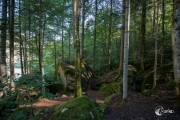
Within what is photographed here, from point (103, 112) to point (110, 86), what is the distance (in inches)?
193

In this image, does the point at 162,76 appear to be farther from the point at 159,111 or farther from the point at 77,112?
the point at 77,112

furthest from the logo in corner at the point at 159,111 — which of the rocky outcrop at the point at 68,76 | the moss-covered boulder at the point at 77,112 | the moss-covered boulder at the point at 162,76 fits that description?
the rocky outcrop at the point at 68,76

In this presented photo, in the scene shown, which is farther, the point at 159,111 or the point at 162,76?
the point at 162,76

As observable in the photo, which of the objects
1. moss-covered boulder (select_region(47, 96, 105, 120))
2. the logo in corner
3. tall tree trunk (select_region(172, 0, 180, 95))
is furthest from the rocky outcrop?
tall tree trunk (select_region(172, 0, 180, 95))

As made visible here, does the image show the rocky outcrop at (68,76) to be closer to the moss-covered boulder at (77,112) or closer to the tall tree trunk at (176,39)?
the moss-covered boulder at (77,112)

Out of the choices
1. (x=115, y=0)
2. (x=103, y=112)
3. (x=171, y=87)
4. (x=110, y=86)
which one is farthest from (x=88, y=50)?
(x=103, y=112)

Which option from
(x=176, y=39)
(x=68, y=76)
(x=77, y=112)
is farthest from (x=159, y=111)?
(x=68, y=76)

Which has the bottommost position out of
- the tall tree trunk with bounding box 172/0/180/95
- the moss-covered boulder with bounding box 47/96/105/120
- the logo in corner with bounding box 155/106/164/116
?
the logo in corner with bounding box 155/106/164/116

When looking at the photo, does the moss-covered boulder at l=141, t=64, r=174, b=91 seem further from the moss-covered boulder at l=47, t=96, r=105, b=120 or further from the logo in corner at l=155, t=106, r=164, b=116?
the moss-covered boulder at l=47, t=96, r=105, b=120

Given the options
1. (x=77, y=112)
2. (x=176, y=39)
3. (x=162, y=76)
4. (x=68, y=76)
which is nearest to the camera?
(x=77, y=112)

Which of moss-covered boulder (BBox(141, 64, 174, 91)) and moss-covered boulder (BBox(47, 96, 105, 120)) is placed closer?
moss-covered boulder (BBox(47, 96, 105, 120))

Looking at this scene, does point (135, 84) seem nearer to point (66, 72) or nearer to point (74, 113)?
point (66, 72)

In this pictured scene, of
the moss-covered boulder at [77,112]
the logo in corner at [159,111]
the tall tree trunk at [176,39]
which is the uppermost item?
the tall tree trunk at [176,39]

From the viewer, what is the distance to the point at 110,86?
9.22 m
